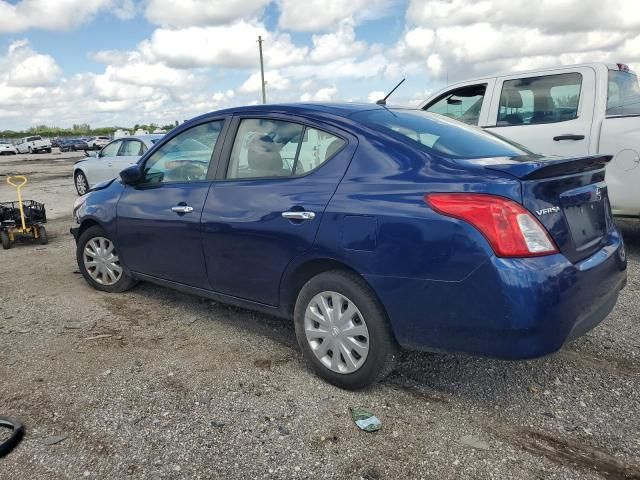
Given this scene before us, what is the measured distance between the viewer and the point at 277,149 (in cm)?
359

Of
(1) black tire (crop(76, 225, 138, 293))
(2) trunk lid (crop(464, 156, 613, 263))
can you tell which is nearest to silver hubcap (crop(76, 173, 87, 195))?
(1) black tire (crop(76, 225, 138, 293))

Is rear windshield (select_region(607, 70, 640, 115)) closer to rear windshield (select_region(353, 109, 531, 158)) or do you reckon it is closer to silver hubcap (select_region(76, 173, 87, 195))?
rear windshield (select_region(353, 109, 531, 158))

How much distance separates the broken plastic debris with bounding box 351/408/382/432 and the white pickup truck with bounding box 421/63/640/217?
3.74m

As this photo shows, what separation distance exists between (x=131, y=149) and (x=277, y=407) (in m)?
10.5

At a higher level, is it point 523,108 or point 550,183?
point 523,108

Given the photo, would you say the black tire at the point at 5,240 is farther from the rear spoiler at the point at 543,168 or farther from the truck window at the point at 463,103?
the rear spoiler at the point at 543,168

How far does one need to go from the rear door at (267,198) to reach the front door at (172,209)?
165 mm

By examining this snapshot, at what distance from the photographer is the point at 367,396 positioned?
315 centimetres

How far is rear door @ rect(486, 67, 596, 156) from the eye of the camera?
231 inches

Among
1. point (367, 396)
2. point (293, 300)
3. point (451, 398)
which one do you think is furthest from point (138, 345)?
point (451, 398)

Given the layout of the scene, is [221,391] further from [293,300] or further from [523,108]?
[523,108]

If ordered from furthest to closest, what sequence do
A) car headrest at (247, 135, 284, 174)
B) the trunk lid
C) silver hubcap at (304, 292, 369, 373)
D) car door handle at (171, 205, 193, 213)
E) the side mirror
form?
1. the side mirror
2. car door handle at (171, 205, 193, 213)
3. car headrest at (247, 135, 284, 174)
4. silver hubcap at (304, 292, 369, 373)
5. the trunk lid

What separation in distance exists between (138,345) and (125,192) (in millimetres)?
1393

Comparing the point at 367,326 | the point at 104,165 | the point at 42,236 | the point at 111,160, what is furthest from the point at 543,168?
the point at 104,165
